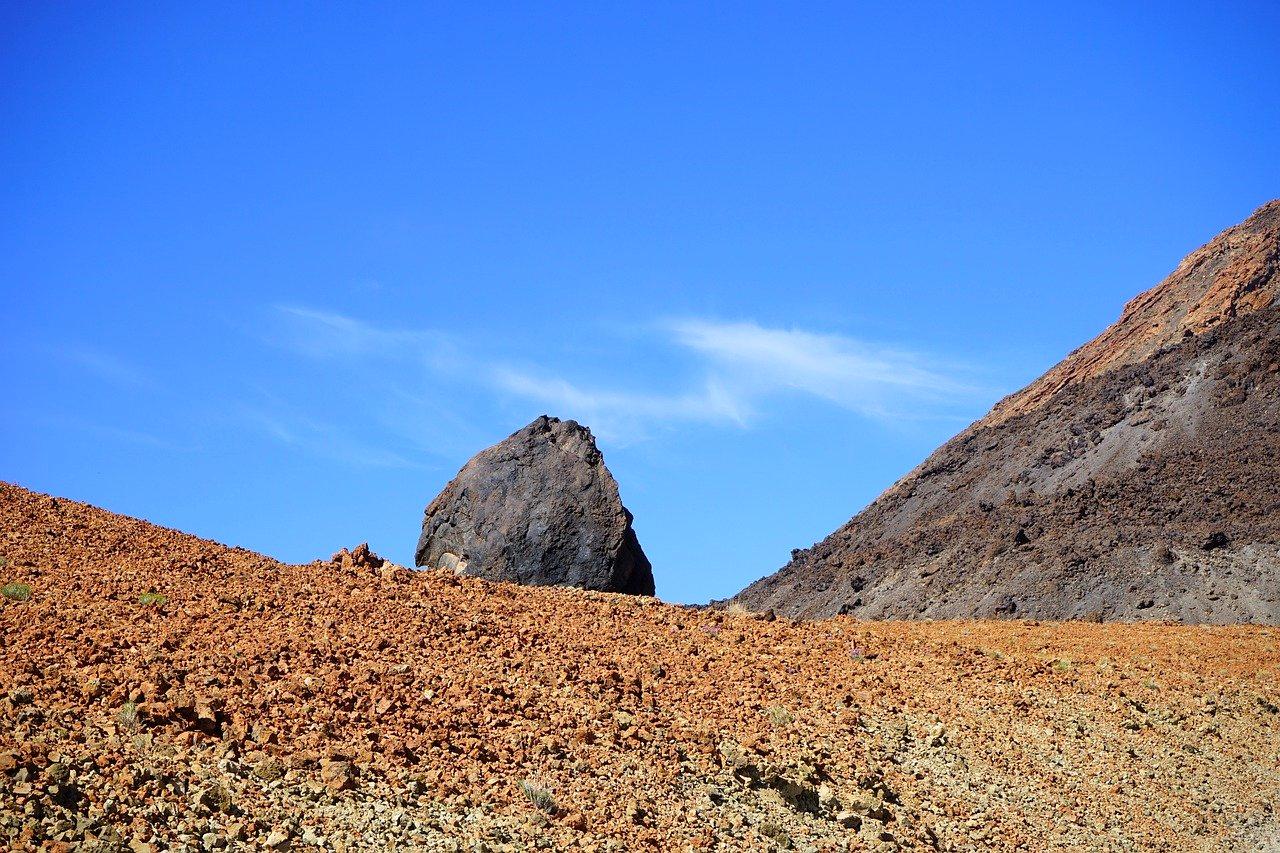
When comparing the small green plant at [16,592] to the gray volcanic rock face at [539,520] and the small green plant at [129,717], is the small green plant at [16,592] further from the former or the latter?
the gray volcanic rock face at [539,520]

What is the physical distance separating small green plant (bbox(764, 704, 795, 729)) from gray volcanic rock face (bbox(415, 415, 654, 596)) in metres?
6.60

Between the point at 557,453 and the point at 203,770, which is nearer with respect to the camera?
the point at 203,770

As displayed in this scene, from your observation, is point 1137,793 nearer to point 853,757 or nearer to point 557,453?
point 853,757

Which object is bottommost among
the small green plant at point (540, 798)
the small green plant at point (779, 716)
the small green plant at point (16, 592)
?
the small green plant at point (540, 798)

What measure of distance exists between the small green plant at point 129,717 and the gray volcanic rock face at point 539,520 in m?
9.69

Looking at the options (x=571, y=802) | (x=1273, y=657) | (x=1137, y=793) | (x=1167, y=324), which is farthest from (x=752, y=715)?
(x=1167, y=324)

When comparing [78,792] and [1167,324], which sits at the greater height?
[1167,324]

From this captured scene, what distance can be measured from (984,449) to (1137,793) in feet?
135

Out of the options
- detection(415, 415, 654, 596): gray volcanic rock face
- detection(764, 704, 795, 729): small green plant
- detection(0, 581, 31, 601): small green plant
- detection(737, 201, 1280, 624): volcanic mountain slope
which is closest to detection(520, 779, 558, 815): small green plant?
detection(764, 704, 795, 729): small green plant

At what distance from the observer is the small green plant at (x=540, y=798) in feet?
37.3

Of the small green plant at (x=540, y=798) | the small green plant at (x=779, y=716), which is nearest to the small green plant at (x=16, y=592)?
the small green plant at (x=540, y=798)

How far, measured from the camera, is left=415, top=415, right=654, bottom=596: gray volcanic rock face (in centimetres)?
2052

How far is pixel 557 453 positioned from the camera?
21500 millimetres

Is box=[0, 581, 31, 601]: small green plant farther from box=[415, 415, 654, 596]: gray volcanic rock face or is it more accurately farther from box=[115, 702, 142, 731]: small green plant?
box=[415, 415, 654, 596]: gray volcanic rock face
